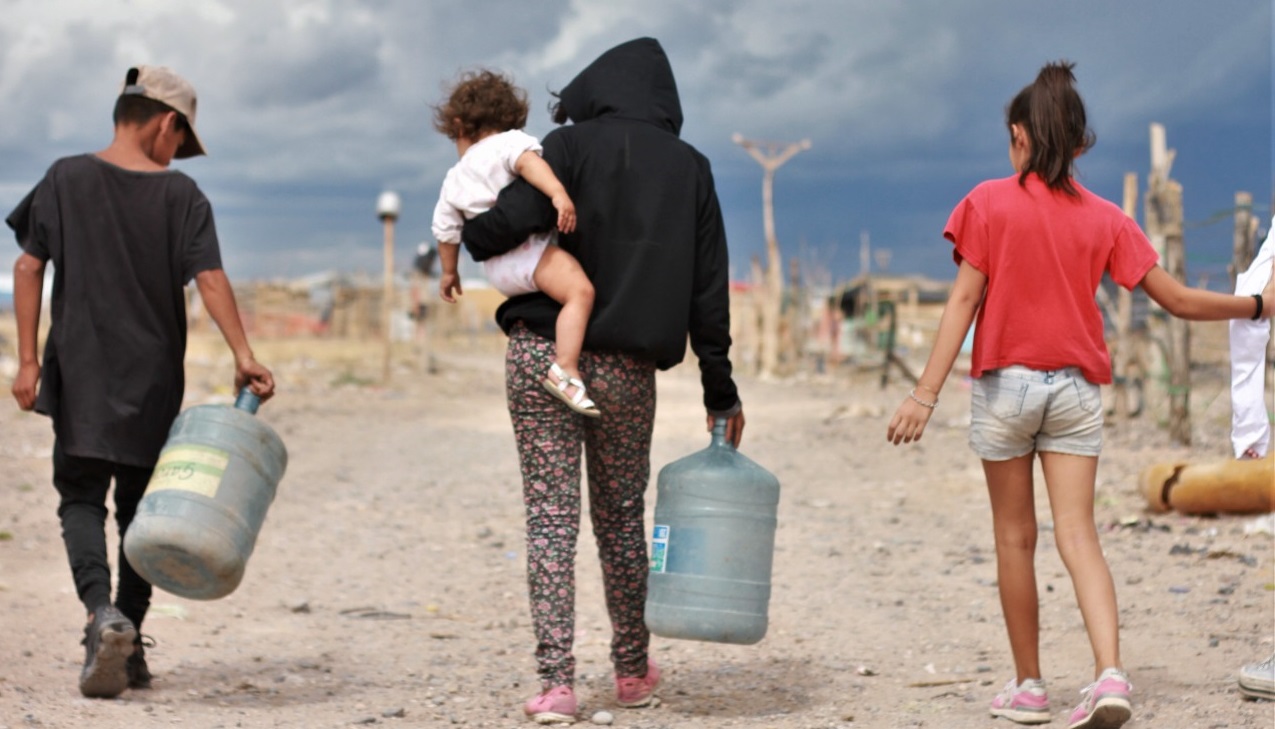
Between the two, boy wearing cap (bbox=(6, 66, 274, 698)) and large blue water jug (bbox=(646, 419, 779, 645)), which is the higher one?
boy wearing cap (bbox=(6, 66, 274, 698))

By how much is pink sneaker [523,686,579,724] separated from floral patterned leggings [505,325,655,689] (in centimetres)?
3

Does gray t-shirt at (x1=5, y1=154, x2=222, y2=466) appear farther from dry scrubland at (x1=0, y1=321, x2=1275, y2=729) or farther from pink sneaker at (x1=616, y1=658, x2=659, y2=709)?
pink sneaker at (x1=616, y1=658, x2=659, y2=709)

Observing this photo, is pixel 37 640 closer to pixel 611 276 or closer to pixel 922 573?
pixel 611 276

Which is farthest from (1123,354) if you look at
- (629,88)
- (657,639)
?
(629,88)

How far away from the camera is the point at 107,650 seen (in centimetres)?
414

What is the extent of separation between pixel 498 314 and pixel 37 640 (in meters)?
2.64

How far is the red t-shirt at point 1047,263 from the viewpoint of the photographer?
3.70 meters

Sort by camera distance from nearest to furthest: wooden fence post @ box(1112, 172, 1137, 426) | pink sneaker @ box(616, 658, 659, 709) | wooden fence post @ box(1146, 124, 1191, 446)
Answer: pink sneaker @ box(616, 658, 659, 709), wooden fence post @ box(1146, 124, 1191, 446), wooden fence post @ box(1112, 172, 1137, 426)

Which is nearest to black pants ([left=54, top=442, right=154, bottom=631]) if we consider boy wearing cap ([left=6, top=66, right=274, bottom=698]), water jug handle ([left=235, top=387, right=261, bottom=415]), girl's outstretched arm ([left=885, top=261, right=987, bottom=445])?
boy wearing cap ([left=6, top=66, right=274, bottom=698])

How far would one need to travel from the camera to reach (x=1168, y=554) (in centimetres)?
682

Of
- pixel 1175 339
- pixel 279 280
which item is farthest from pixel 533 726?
pixel 279 280

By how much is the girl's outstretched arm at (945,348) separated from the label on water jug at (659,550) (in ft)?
2.51

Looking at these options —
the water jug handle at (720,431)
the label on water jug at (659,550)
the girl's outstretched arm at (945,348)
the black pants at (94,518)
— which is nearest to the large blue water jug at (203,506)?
the black pants at (94,518)

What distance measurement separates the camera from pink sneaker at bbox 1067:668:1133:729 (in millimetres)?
3516
